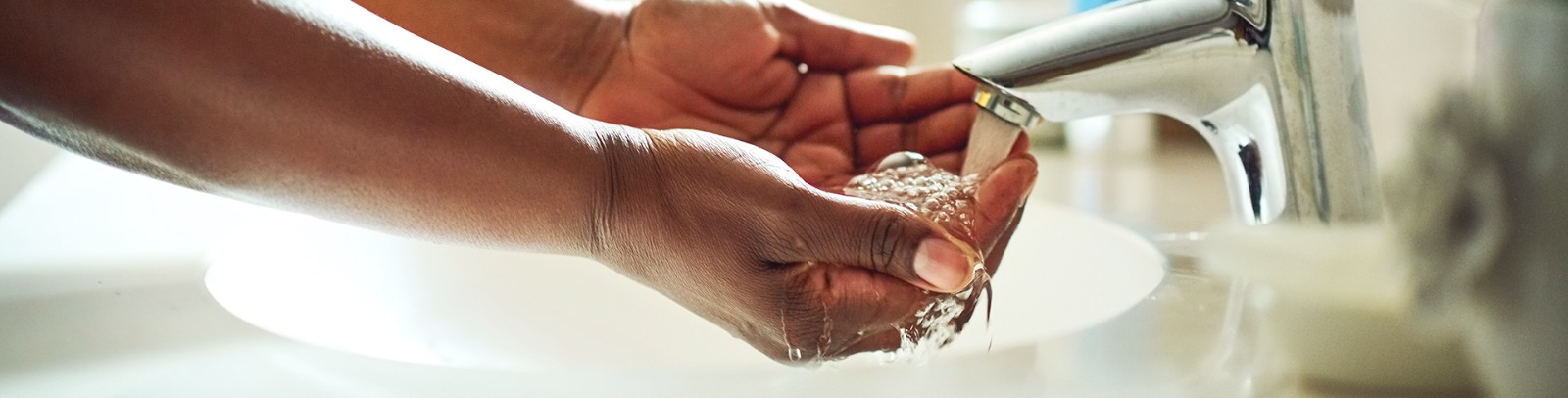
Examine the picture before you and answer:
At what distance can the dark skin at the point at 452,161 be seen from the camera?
0.32 metres

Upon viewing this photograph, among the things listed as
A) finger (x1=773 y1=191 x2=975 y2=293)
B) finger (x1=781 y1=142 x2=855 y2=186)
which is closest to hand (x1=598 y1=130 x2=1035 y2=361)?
finger (x1=773 y1=191 x2=975 y2=293)

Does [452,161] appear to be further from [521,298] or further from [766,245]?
[521,298]

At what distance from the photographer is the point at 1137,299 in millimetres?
572

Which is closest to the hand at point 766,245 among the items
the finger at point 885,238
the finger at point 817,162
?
the finger at point 885,238

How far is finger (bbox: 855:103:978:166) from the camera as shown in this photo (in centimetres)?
61

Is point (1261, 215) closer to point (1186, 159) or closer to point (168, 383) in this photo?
point (168, 383)

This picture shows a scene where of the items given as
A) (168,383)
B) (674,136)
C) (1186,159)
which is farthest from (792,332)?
(1186,159)

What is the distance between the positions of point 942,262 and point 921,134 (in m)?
0.26

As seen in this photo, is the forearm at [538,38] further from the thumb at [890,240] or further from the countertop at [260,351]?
the thumb at [890,240]

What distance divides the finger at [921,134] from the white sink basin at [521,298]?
4.0 inches

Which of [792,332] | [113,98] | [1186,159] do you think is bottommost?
[1186,159]

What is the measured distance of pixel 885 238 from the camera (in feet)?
1.25

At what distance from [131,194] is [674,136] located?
434mm

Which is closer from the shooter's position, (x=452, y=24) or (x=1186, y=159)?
(x=452, y=24)
